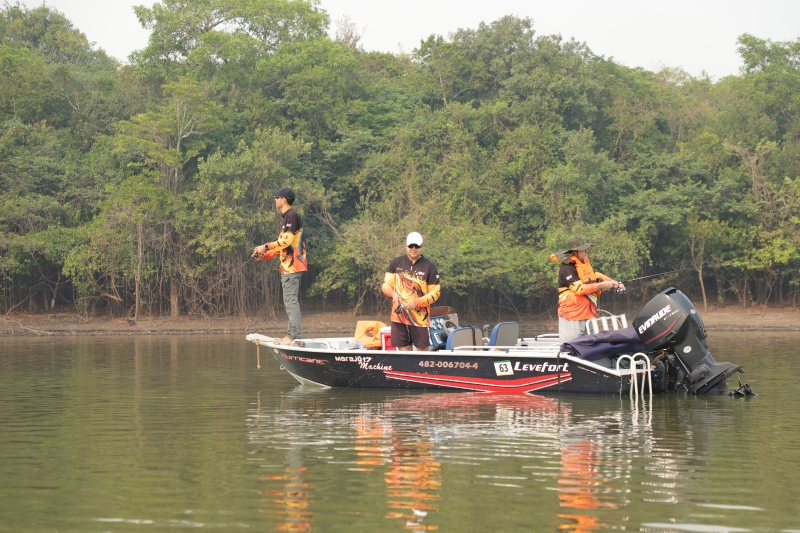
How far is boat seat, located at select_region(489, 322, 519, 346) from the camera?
12.4 metres

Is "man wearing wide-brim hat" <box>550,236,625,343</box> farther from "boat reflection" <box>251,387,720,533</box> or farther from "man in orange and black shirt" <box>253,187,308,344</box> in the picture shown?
"man in orange and black shirt" <box>253,187,308,344</box>

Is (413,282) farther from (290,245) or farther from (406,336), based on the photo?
(290,245)

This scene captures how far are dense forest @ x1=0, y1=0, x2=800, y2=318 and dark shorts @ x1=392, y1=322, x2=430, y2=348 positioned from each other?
16.9 metres

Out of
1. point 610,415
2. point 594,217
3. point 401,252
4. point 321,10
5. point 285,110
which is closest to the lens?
point 610,415

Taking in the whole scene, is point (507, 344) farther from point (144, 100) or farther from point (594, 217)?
point (144, 100)

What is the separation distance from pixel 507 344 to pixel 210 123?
19.8 m

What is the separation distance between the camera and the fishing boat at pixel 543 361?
10852 mm

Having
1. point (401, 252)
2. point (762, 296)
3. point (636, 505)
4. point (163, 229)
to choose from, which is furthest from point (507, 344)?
point (762, 296)

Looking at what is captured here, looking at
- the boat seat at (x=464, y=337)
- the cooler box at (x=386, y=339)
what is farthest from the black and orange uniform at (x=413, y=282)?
the cooler box at (x=386, y=339)

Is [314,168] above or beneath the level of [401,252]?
above

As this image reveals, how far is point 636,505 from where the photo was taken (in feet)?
20.1

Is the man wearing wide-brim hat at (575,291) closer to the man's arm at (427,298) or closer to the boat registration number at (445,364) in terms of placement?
the boat registration number at (445,364)

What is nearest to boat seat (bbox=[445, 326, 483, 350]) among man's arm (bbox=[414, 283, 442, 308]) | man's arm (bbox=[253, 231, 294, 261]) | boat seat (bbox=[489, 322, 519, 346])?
boat seat (bbox=[489, 322, 519, 346])

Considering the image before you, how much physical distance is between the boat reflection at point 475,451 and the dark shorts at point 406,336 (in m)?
0.70
